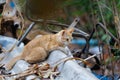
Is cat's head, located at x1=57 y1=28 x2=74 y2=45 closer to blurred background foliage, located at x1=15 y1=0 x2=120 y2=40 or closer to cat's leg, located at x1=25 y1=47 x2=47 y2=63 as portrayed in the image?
blurred background foliage, located at x1=15 y1=0 x2=120 y2=40

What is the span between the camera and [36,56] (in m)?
3.27

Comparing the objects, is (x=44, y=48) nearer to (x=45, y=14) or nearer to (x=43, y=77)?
(x=43, y=77)

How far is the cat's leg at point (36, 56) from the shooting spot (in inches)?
Result: 123

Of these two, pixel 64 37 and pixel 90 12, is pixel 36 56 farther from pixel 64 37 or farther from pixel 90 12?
pixel 90 12

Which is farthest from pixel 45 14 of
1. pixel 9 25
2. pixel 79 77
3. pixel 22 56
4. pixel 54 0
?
pixel 9 25

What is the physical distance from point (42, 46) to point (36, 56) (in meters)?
0.35

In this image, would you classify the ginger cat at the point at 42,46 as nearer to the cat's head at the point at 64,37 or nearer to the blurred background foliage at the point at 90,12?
the cat's head at the point at 64,37

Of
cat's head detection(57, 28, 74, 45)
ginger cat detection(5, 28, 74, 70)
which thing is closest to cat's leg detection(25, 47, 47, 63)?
ginger cat detection(5, 28, 74, 70)

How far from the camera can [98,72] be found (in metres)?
3.72

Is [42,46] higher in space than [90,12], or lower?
lower

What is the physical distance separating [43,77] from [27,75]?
141 millimetres

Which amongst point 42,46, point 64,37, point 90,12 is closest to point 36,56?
point 42,46

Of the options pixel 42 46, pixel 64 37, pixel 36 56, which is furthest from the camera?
pixel 64 37

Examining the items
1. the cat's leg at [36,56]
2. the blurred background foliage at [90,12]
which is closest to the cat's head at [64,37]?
the blurred background foliage at [90,12]
